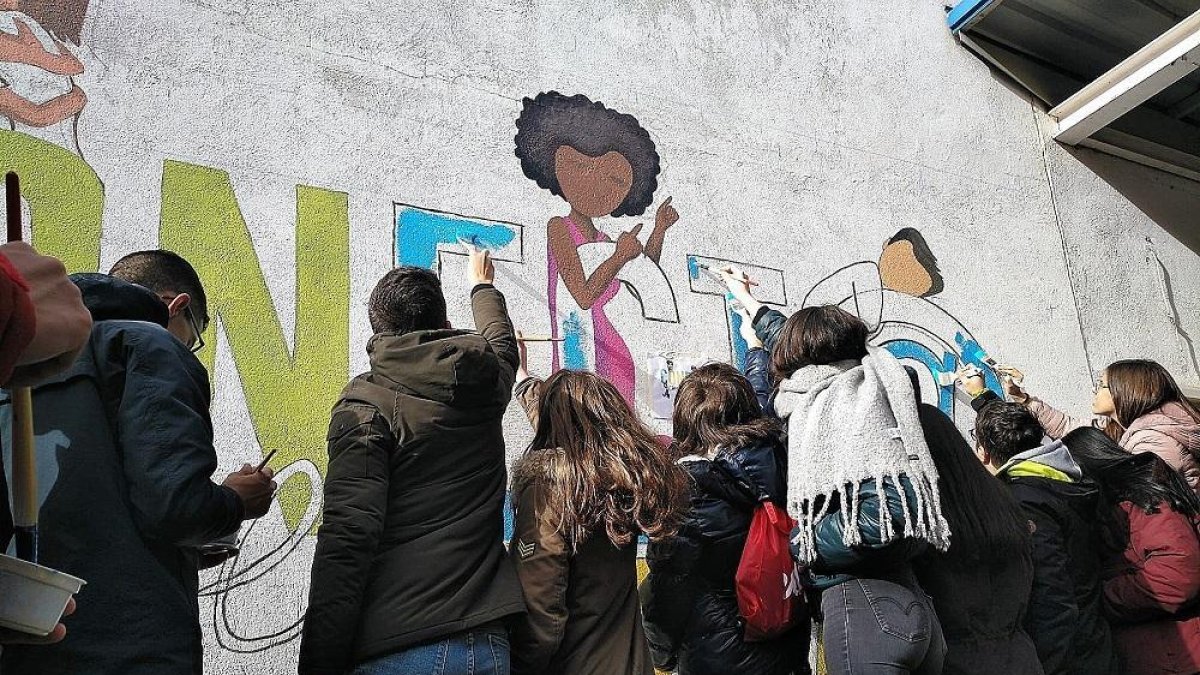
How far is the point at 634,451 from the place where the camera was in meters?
2.51

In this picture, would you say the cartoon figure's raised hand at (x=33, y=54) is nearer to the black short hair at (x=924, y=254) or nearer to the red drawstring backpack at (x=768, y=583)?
the red drawstring backpack at (x=768, y=583)

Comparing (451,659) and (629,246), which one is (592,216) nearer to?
(629,246)

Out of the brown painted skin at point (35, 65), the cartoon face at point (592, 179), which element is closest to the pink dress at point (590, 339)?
the cartoon face at point (592, 179)

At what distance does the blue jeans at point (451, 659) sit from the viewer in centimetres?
219

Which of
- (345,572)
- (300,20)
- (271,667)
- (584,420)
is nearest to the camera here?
(345,572)

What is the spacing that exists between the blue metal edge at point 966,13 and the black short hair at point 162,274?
5.24 metres

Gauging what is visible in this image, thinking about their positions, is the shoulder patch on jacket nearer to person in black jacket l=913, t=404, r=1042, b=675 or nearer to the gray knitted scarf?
the gray knitted scarf

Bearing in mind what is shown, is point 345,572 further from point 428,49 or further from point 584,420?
point 428,49

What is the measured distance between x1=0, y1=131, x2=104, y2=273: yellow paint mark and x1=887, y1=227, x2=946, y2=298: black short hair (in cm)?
398

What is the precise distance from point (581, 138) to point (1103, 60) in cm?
443

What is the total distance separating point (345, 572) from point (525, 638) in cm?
50

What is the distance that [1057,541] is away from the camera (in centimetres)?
292

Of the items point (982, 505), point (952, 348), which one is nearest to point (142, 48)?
point (982, 505)

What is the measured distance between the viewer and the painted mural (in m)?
3.24
